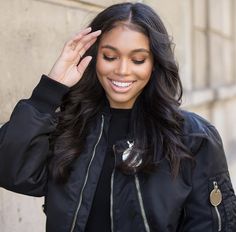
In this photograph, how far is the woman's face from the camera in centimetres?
239

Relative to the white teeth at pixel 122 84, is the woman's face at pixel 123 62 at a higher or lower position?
higher

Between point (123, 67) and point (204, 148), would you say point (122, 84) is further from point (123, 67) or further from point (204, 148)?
point (204, 148)

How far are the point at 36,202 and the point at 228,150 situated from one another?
5710 millimetres

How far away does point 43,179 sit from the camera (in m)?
2.40

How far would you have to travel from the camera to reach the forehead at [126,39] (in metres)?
2.39

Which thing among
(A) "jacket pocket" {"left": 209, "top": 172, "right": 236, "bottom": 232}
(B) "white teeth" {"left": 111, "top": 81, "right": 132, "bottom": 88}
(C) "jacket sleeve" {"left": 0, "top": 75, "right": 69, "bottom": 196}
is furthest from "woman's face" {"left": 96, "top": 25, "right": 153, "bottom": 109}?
(A) "jacket pocket" {"left": 209, "top": 172, "right": 236, "bottom": 232}

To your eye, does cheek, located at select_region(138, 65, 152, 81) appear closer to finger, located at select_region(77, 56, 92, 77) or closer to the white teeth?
the white teeth

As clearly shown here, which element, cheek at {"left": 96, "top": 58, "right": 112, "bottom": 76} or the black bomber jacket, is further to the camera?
cheek at {"left": 96, "top": 58, "right": 112, "bottom": 76}

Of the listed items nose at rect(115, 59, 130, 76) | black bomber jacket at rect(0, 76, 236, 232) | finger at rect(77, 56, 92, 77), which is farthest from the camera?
finger at rect(77, 56, 92, 77)

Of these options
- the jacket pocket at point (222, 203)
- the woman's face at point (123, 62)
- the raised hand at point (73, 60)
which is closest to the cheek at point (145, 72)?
the woman's face at point (123, 62)

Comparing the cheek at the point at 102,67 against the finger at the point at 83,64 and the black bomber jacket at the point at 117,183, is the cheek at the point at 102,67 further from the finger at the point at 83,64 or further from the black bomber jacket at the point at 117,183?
the black bomber jacket at the point at 117,183

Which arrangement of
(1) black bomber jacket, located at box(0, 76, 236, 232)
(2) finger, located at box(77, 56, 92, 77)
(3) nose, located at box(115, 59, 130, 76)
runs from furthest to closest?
(2) finger, located at box(77, 56, 92, 77)
(3) nose, located at box(115, 59, 130, 76)
(1) black bomber jacket, located at box(0, 76, 236, 232)

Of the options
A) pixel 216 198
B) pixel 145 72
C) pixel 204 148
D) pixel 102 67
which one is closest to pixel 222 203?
pixel 216 198

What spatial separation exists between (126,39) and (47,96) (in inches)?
15.8
